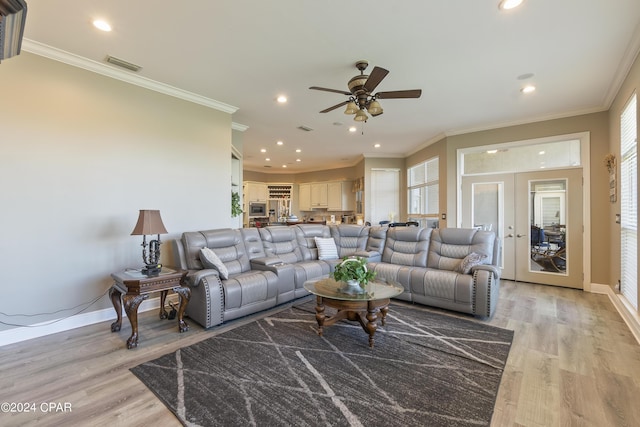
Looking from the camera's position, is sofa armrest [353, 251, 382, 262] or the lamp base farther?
sofa armrest [353, 251, 382, 262]

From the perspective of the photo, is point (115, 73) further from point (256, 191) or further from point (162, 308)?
point (256, 191)

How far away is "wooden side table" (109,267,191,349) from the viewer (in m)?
2.69

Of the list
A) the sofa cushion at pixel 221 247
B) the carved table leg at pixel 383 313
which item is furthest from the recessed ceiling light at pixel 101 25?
the carved table leg at pixel 383 313

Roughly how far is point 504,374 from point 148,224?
3.61m

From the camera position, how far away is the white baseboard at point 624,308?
2.90m

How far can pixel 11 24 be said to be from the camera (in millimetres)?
1148

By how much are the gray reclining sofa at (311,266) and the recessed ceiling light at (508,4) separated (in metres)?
2.62


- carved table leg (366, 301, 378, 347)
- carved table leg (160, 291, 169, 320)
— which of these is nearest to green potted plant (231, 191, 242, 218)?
carved table leg (160, 291, 169, 320)

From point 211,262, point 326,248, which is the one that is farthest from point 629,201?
point 211,262

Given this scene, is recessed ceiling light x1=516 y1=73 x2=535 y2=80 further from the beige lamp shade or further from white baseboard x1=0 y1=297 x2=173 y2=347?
white baseboard x1=0 y1=297 x2=173 y2=347

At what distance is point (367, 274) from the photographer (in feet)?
9.73

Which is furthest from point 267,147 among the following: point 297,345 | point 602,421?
point 602,421

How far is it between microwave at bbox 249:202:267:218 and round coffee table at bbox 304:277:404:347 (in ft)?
24.4

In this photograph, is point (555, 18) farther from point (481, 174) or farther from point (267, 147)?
point (267, 147)
